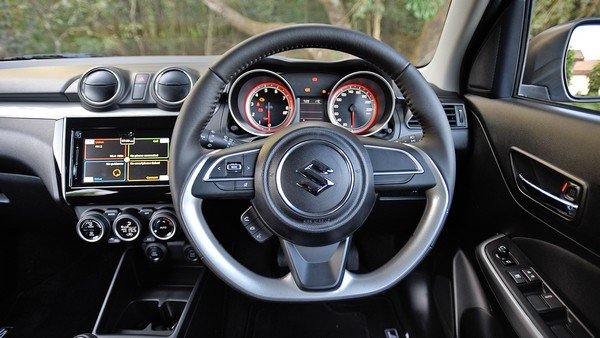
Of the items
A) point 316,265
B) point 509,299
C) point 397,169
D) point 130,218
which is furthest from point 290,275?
point 130,218

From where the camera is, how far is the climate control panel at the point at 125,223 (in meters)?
1.74

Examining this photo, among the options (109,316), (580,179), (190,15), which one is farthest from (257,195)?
(190,15)

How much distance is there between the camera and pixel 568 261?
4.20 ft

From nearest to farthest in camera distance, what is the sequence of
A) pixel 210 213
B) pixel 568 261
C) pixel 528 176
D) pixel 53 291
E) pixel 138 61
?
pixel 568 261
pixel 528 176
pixel 210 213
pixel 138 61
pixel 53 291

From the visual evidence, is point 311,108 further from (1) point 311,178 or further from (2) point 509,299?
(2) point 509,299

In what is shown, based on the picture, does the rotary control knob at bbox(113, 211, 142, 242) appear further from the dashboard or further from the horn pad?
the horn pad

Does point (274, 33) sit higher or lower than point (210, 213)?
higher

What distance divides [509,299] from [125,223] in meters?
1.43

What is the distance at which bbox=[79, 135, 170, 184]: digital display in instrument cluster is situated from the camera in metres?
1.73

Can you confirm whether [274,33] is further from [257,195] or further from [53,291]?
[53,291]

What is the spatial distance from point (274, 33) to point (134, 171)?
88 cm

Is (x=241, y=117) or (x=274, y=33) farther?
(x=241, y=117)

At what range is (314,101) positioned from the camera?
1.78 metres

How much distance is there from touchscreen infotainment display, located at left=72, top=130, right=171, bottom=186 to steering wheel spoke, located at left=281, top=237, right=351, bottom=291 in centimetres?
73
